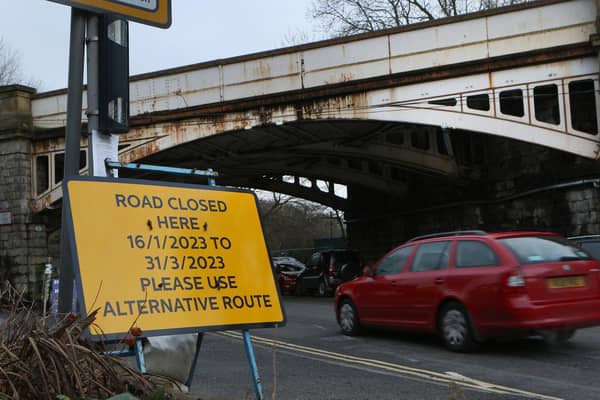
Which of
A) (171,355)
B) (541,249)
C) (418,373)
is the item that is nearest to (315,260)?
(541,249)

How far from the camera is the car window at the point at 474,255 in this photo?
8.09 metres

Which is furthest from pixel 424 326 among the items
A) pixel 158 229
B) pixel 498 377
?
pixel 158 229

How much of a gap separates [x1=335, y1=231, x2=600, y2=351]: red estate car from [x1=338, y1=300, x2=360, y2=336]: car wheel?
0.82 metres

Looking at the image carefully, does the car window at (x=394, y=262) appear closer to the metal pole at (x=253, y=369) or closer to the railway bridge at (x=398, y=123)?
the metal pole at (x=253, y=369)

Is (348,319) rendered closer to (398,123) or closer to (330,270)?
(398,123)

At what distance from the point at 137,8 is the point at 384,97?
15672 millimetres

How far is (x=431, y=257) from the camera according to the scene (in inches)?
355

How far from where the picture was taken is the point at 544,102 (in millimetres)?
19344

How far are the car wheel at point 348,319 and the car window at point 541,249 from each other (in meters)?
2.99

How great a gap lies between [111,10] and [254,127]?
1713cm

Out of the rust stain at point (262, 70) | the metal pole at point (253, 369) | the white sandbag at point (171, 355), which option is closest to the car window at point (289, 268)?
the rust stain at point (262, 70)

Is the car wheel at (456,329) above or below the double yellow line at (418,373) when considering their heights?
above

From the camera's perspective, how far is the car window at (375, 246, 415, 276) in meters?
9.53

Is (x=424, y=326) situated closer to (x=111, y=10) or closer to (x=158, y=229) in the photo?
(x=158, y=229)
